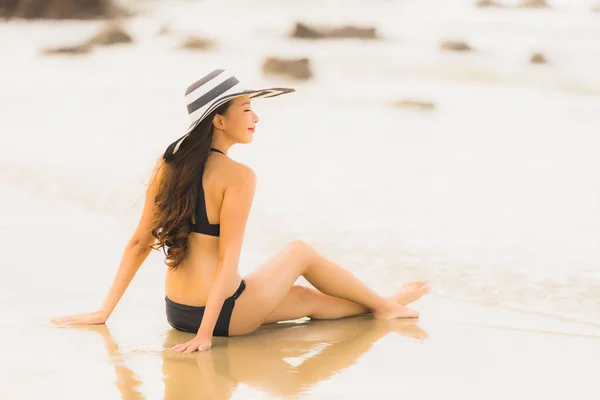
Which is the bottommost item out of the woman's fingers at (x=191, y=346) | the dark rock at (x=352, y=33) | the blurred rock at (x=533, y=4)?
the dark rock at (x=352, y=33)

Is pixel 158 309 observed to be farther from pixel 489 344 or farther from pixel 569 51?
pixel 569 51

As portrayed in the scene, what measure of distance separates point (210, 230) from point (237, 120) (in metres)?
0.41

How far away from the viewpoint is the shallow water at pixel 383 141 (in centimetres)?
605

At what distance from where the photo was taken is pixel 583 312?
479cm

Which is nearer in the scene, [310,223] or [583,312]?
[583,312]

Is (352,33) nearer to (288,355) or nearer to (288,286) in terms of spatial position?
(288,286)

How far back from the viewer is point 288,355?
150 inches

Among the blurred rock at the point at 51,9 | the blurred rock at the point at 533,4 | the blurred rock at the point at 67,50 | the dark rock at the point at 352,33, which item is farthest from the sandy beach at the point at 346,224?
the blurred rock at the point at 533,4

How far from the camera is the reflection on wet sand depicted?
3.38 meters

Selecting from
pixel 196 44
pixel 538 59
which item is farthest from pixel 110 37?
pixel 538 59

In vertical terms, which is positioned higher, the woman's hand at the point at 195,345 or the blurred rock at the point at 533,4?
the woman's hand at the point at 195,345

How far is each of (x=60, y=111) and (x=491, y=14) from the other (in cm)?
1627

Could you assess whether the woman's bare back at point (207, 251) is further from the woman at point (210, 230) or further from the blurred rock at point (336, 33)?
the blurred rock at point (336, 33)

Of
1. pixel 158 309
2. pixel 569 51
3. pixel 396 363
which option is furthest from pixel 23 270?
Result: pixel 569 51
